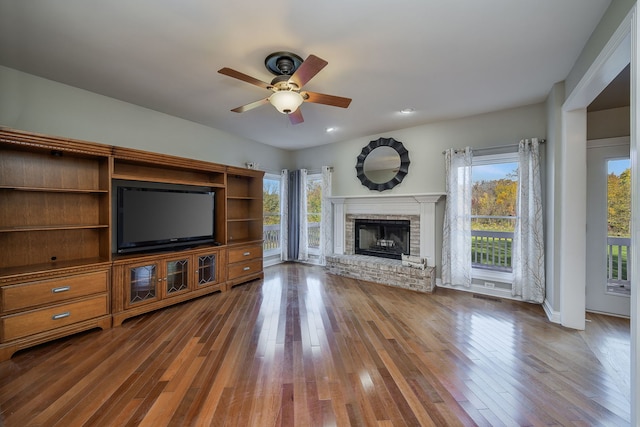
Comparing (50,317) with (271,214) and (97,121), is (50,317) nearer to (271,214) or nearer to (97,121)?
(97,121)

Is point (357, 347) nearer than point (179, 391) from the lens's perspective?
No

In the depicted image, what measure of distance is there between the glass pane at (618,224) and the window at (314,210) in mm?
4457

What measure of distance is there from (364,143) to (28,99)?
4.63 meters

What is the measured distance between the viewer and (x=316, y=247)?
5.91 meters

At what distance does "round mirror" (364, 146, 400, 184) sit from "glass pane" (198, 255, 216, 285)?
3183mm

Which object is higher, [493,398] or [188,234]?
[188,234]

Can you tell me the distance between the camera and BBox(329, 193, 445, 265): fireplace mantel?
4.27m

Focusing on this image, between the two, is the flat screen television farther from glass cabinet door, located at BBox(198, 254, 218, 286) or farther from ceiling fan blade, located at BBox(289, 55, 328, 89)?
ceiling fan blade, located at BBox(289, 55, 328, 89)

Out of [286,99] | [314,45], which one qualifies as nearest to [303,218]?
[286,99]

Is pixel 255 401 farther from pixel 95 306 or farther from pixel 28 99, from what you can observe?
pixel 28 99

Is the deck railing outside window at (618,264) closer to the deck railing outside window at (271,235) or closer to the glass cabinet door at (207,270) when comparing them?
the glass cabinet door at (207,270)

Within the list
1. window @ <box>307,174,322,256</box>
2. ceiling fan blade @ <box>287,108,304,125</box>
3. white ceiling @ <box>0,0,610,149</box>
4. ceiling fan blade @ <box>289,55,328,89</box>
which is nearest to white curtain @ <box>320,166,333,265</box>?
window @ <box>307,174,322,256</box>

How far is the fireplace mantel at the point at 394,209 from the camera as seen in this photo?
4.27m

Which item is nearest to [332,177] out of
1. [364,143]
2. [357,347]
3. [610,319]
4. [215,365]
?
[364,143]
